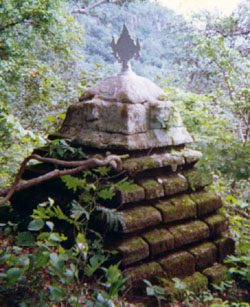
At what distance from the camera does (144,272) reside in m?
2.03

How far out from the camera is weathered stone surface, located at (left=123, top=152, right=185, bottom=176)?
225cm

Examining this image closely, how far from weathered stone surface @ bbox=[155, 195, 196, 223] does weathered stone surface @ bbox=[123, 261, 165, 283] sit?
13.7 inches

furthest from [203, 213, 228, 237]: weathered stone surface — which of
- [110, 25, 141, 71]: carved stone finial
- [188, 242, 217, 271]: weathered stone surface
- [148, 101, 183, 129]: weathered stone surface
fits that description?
[110, 25, 141, 71]: carved stone finial

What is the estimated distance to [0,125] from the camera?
432 cm

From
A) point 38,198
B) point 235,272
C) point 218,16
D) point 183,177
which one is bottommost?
point 235,272

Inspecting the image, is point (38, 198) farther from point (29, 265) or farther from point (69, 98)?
point (69, 98)

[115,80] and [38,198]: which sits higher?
[115,80]

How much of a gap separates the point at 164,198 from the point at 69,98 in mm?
2875

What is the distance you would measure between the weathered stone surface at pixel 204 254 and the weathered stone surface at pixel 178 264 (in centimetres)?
5

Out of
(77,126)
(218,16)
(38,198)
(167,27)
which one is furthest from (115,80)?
(167,27)

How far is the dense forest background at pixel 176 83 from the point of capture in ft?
8.77

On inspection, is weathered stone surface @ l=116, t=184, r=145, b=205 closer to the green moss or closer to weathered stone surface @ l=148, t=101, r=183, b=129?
the green moss

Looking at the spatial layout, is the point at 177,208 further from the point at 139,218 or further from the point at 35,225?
the point at 35,225

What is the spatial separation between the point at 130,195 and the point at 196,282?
2.67ft
